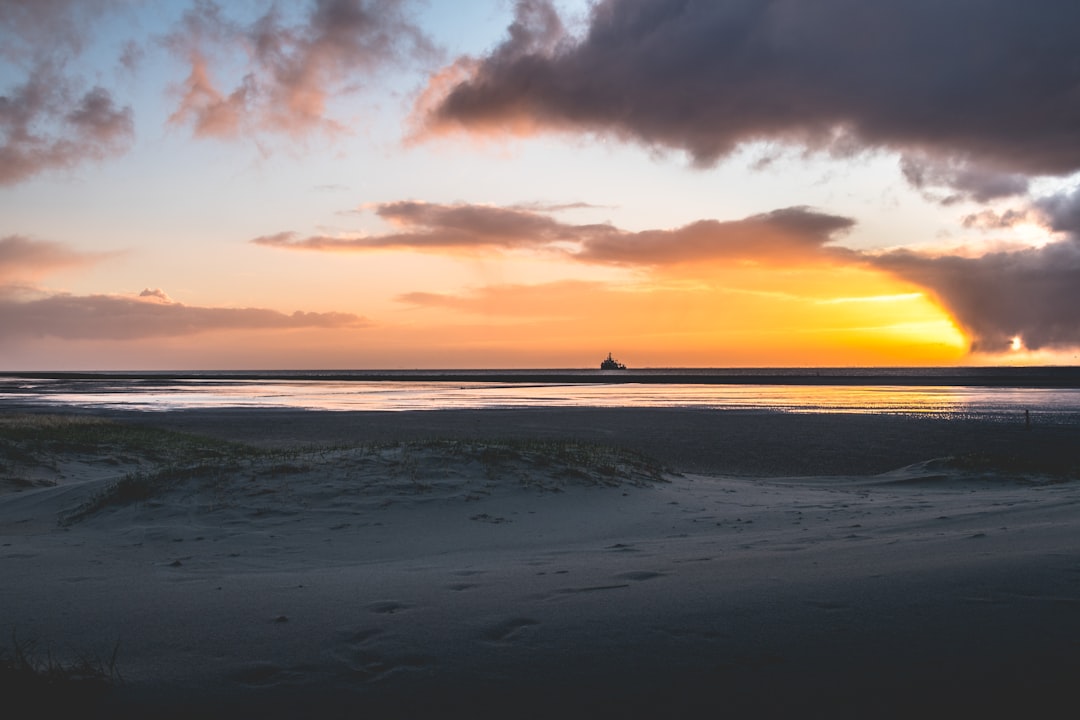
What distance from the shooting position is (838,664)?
3.89 meters

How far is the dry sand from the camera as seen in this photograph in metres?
3.71

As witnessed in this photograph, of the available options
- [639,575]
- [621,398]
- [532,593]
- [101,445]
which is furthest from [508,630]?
[621,398]

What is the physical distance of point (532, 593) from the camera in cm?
559

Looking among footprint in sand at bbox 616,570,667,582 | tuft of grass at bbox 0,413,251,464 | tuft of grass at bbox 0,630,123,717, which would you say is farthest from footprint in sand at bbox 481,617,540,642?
tuft of grass at bbox 0,413,251,464

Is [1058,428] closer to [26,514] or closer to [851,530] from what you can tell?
[851,530]

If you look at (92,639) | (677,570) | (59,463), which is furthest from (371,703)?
(59,463)

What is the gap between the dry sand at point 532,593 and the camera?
3.71m

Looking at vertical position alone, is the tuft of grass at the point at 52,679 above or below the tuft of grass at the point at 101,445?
above

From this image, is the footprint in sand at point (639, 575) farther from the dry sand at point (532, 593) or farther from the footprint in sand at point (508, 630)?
the footprint in sand at point (508, 630)

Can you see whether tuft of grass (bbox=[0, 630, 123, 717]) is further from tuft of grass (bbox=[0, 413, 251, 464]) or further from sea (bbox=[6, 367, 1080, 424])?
sea (bbox=[6, 367, 1080, 424])

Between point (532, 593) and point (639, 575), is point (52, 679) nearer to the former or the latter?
point (532, 593)

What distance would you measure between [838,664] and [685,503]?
26.7 feet

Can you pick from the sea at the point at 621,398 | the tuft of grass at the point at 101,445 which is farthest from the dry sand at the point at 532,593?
the sea at the point at 621,398

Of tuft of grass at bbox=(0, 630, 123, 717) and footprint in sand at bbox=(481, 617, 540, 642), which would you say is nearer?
tuft of grass at bbox=(0, 630, 123, 717)
